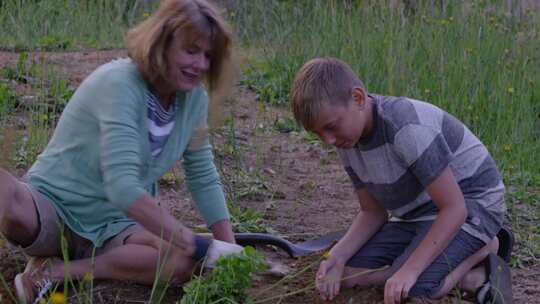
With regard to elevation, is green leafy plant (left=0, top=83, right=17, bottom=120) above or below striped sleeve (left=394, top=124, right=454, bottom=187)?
below

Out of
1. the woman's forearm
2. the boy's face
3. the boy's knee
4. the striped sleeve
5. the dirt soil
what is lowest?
the dirt soil

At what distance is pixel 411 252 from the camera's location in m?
3.14

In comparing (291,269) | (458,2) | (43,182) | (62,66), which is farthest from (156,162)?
(458,2)

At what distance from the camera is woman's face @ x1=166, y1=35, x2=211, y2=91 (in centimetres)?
294

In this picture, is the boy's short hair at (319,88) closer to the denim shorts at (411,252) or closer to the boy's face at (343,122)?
the boy's face at (343,122)

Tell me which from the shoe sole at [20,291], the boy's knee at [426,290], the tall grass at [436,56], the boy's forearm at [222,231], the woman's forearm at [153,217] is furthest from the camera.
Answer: the tall grass at [436,56]

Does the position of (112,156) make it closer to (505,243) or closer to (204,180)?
(204,180)

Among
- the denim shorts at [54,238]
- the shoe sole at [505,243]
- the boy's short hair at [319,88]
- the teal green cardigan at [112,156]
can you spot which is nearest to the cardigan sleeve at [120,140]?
the teal green cardigan at [112,156]

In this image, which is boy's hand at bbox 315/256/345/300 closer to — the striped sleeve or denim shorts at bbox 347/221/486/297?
denim shorts at bbox 347/221/486/297

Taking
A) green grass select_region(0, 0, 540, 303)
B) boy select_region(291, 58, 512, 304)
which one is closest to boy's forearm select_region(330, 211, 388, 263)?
boy select_region(291, 58, 512, 304)

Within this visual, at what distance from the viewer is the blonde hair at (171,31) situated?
2.92 metres

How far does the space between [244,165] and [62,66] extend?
6.86ft

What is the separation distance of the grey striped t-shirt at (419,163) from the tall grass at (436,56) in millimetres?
1718

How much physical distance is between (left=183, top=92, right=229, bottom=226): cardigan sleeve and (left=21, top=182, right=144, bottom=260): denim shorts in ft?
1.07
